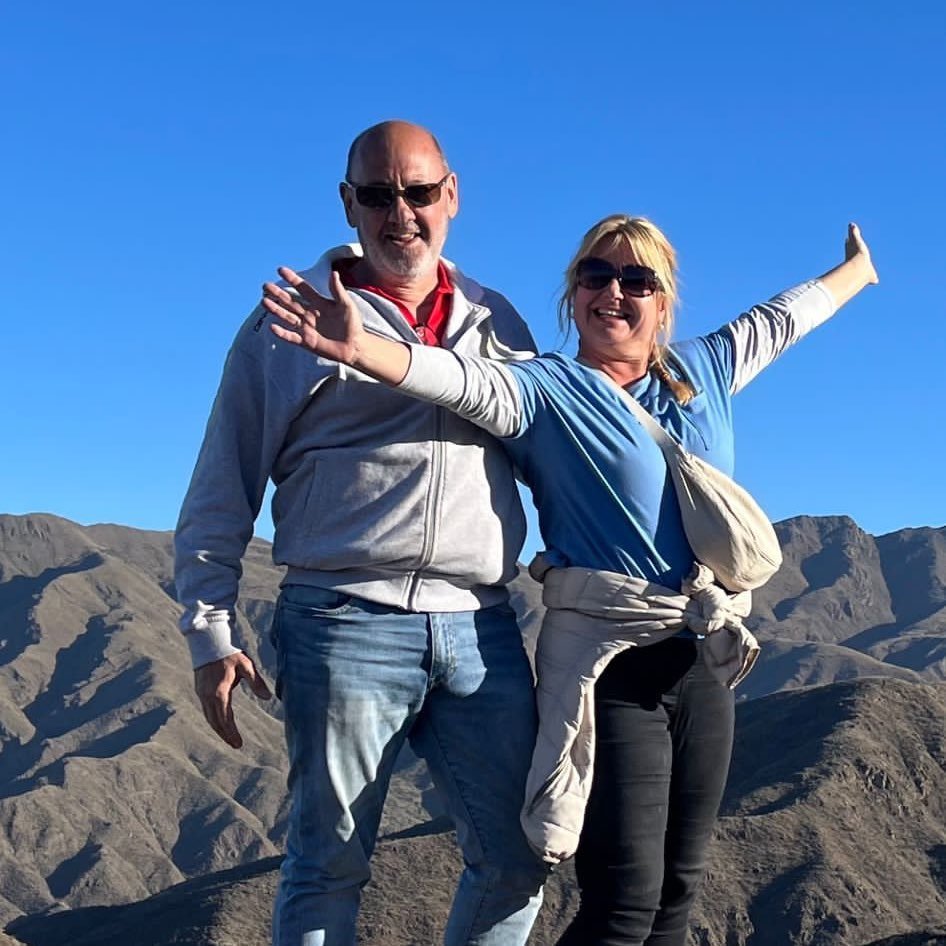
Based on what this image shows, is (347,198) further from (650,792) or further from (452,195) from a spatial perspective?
(650,792)

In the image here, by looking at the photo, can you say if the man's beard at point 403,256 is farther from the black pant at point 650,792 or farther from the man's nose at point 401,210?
the black pant at point 650,792

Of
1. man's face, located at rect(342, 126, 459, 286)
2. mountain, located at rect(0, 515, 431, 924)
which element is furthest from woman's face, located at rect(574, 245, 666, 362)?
mountain, located at rect(0, 515, 431, 924)

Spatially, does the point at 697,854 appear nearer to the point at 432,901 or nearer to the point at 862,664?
the point at 432,901

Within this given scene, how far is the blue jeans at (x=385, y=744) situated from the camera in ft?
12.8

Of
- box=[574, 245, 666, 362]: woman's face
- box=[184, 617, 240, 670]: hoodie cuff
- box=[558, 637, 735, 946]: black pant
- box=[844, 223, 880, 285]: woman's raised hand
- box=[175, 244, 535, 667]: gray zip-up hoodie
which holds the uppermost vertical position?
box=[844, 223, 880, 285]: woman's raised hand

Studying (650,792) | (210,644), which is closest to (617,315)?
(650,792)

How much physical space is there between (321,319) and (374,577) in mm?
673

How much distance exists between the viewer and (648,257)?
4141 millimetres

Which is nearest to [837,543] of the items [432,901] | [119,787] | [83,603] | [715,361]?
[83,603]

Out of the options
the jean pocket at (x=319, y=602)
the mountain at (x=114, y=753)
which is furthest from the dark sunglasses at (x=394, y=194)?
the mountain at (x=114, y=753)

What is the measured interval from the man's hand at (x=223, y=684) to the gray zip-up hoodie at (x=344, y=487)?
31 mm

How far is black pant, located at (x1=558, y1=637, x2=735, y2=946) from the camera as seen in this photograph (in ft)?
12.8

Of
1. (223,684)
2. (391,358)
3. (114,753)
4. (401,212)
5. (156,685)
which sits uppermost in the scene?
(156,685)

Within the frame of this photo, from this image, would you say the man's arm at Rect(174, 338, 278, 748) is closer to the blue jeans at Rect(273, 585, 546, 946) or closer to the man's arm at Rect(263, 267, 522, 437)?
the blue jeans at Rect(273, 585, 546, 946)
